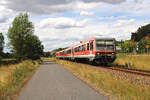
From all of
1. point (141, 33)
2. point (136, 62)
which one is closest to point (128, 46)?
point (141, 33)

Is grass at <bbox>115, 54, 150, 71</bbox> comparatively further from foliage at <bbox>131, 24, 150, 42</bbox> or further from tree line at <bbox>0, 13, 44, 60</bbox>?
foliage at <bbox>131, 24, 150, 42</bbox>

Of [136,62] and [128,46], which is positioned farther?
[128,46]

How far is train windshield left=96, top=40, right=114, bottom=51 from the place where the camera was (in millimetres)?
31933

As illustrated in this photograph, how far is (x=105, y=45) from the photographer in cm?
3212

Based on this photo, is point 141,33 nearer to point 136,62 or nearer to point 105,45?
point 136,62

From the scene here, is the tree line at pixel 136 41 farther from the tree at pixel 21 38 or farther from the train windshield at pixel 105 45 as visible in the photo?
the train windshield at pixel 105 45

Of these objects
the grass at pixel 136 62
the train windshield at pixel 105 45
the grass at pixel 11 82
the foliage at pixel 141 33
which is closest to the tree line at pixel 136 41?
the foliage at pixel 141 33

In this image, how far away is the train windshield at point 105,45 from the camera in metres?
31.9

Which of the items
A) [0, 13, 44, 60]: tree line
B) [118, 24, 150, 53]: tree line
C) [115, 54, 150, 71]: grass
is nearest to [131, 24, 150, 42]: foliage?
[118, 24, 150, 53]: tree line

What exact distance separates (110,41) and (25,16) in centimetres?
4184

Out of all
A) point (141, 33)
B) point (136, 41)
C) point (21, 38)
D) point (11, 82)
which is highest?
point (141, 33)

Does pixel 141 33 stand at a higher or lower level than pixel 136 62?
higher

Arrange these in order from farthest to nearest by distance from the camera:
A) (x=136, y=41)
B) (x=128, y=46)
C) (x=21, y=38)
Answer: (x=136, y=41)
(x=128, y=46)
(x=21, y=38)

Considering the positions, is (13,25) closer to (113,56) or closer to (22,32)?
(22,32)
